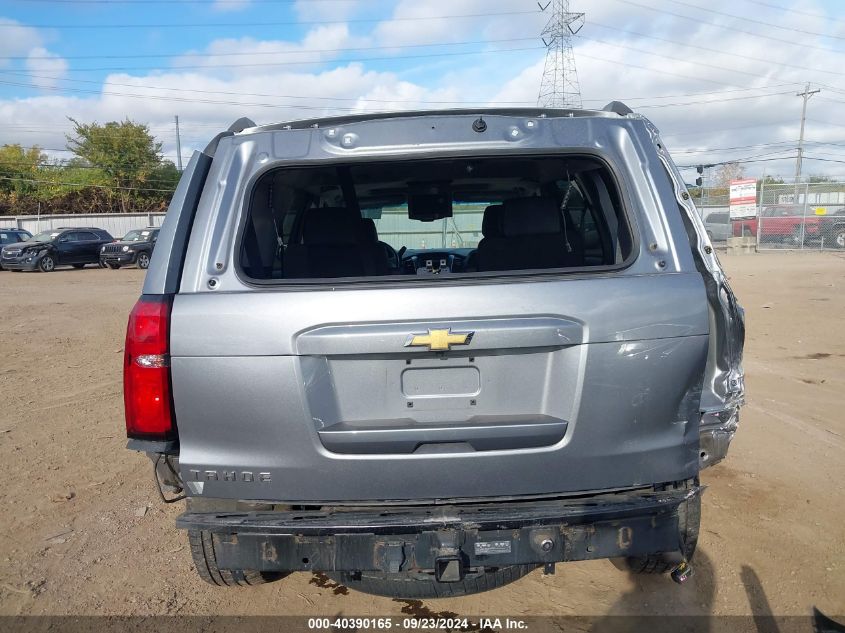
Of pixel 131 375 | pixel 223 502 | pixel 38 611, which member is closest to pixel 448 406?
pixel 223 502

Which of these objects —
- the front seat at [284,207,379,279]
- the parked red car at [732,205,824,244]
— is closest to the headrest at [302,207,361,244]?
the front seat at [284,207,379,279]

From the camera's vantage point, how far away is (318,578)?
11.2ft

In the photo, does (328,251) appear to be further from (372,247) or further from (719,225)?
(719,225)

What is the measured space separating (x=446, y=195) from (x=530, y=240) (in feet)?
4.88

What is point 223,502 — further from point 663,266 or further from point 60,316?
point 60,316

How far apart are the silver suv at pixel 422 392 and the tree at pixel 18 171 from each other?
56259 millimetres

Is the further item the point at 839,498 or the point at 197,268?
the point at 839,498

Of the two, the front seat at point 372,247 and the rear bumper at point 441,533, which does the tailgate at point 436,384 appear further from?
the front seat at point 372,247

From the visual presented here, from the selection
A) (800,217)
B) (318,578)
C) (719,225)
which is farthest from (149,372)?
(719,225)

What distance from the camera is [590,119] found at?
2.63m

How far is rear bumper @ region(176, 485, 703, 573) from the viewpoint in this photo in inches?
92.1

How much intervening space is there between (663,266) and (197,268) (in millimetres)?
1707

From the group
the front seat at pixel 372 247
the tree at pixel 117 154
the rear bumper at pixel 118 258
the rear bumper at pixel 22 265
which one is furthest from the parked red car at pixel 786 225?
the tree at pixel 117 154

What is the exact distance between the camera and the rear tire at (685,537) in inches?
105
